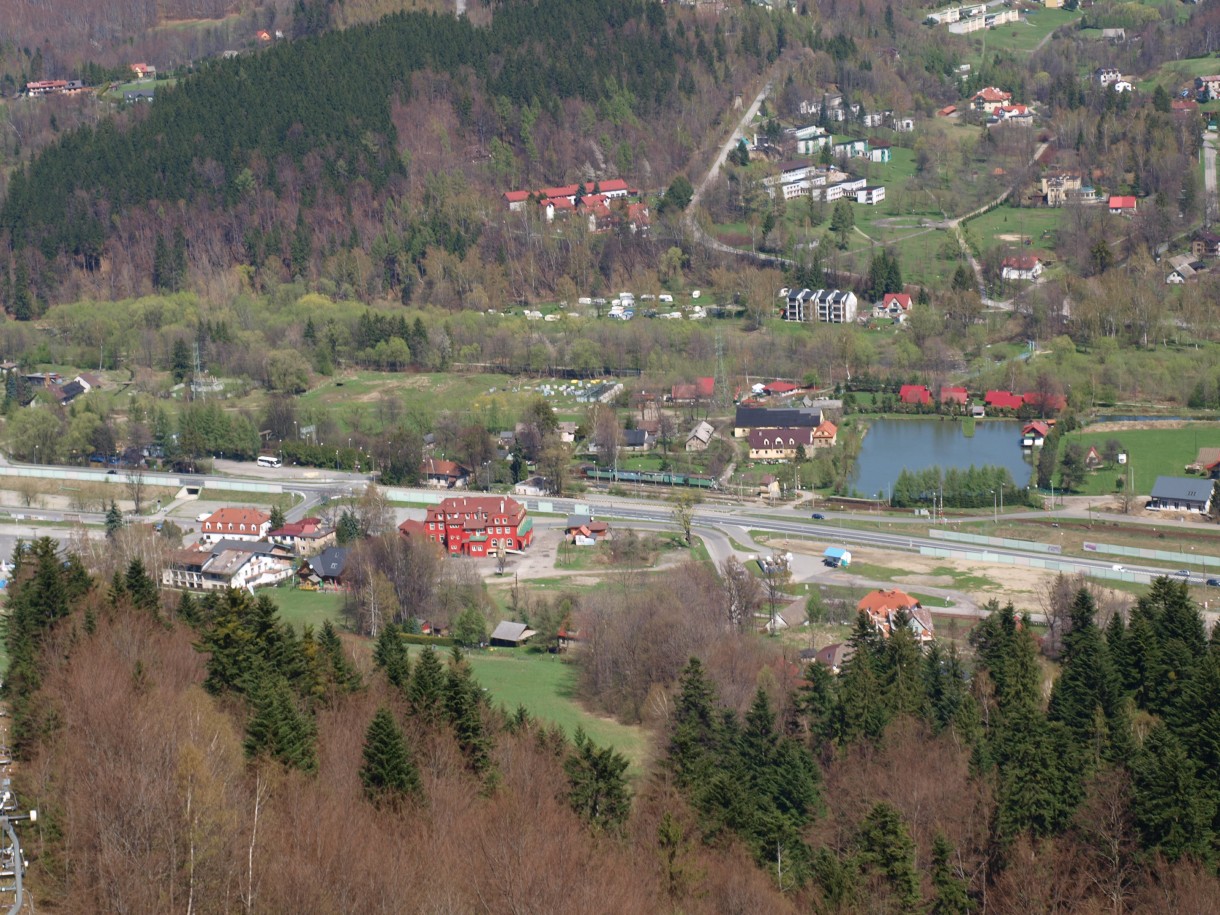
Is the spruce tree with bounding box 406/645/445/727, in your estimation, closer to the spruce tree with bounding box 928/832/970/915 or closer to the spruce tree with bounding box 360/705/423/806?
the spruce tree with bounding box 360/705/423/806

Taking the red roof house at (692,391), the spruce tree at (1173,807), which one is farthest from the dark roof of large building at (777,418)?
the spruce tree at (1173,807)

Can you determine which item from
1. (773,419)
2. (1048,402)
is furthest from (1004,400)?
(773,419)

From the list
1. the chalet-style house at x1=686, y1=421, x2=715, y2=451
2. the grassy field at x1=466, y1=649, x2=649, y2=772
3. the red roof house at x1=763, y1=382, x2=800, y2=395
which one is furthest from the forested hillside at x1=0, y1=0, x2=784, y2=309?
the grassy field at x1=466, y1=649, x2=649, y2=772

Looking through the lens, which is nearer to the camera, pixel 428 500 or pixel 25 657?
pixel 25 657

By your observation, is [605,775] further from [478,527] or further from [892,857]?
[478,527]

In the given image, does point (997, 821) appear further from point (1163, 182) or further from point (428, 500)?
point (1163, 182)

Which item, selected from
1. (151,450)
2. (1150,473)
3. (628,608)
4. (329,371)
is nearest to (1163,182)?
(1150,473)
